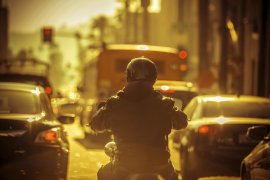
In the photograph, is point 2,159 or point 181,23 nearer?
point 2,159

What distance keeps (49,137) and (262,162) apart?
2.86 meters

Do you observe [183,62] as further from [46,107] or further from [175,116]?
[175,116]

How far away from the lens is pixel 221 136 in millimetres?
12961

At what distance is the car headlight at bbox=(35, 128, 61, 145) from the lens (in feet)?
35.5

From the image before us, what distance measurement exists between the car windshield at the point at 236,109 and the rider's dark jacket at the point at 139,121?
6.56 meters

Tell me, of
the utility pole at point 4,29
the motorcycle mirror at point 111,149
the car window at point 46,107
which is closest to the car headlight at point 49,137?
the car window at point 46,107

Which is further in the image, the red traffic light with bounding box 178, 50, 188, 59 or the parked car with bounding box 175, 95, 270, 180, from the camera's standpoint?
the red traffic light with bounding box 178, 50, 188, 59

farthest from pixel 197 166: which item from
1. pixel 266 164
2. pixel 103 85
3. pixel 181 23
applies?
pixel 181 23

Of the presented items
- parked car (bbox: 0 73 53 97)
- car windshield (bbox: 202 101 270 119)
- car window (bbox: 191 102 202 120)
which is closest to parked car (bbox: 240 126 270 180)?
car windshield (bbox: 202 101 270 119)

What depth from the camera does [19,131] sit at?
10.6 metres

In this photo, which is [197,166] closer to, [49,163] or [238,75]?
[49,163]

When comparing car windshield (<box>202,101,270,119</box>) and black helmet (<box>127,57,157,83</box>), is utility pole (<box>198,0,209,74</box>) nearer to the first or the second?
car windshield (<box>202,101,270,119</box>)

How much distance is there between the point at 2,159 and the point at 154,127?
394cm

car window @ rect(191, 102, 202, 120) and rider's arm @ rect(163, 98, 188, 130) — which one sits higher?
rider's arm @ rect(163, 98, 188, 130)
